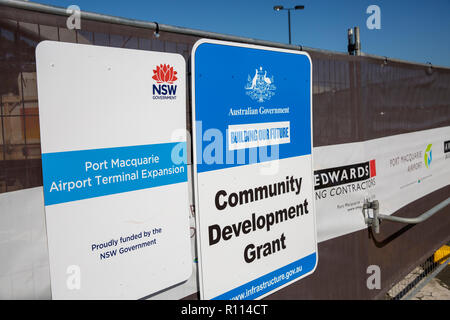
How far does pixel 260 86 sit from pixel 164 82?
635 millimetres

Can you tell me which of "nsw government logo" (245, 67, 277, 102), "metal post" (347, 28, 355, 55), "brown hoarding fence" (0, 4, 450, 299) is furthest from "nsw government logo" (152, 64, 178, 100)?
"metal post" (347, 28, 355, 55)

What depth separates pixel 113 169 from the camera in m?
1.52

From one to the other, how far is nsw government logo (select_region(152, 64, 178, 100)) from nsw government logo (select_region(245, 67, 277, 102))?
18.6 inches

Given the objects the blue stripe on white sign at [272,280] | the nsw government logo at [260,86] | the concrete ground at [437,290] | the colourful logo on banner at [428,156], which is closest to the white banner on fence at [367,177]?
the colourful logo on banner at [428,156]

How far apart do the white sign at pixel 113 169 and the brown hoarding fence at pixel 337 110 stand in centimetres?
7

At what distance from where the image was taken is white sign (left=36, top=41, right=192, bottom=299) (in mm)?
1383

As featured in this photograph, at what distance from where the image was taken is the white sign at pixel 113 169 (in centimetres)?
138

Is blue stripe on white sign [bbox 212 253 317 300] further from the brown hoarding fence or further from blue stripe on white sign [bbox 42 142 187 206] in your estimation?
blue stripe on white sign [bbox 42 142 187 206]

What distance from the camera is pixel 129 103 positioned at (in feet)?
5.09

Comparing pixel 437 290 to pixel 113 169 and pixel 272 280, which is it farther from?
pixel 113 169

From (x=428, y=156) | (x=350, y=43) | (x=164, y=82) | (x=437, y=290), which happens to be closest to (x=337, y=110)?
(x=350, y=43)
